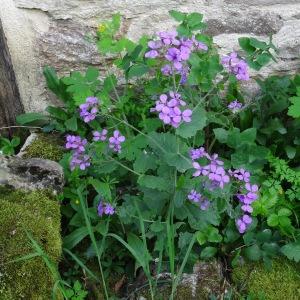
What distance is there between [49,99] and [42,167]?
27.5 inches

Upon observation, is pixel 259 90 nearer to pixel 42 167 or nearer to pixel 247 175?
pixel 247 175

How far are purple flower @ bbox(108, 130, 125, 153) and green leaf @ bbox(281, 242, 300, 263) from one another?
2.81 ft

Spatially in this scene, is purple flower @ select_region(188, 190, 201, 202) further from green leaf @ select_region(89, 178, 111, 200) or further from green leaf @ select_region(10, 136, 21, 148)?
green leaf @ select_region(10, 136, 21, 148)

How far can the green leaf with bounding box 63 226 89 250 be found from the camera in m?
2.38

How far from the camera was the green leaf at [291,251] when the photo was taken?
7.84 ft

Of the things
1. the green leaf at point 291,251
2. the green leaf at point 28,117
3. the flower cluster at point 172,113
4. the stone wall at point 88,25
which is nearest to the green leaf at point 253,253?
the green leaf at point 291,251

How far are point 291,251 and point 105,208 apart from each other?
84cm

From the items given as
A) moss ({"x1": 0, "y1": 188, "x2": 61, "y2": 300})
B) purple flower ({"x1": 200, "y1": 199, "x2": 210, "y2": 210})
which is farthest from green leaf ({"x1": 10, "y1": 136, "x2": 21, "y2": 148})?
purple flower ({"x1": 200, "y1": 199, "x2": 210, "y2": 210})

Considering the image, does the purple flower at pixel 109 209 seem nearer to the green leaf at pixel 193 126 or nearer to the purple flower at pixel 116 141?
the purple flower at pixel 116 141

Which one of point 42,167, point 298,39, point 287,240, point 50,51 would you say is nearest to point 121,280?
point 42,167

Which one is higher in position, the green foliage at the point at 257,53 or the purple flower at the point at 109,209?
the green foliage at the point at 257,53

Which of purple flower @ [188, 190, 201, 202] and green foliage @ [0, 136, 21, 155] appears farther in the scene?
green foliage @ [0, 136, 21, 155]

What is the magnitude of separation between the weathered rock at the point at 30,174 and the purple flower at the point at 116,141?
0.36 m

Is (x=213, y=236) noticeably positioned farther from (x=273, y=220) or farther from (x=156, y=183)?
(x=156, y=183)
